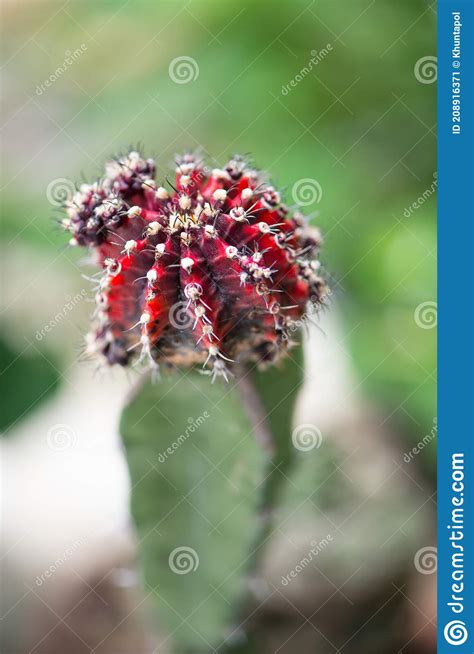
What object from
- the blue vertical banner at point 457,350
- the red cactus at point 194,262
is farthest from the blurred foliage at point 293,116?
the red cactus at point 194,262

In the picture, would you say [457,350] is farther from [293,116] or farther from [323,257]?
[293,116]

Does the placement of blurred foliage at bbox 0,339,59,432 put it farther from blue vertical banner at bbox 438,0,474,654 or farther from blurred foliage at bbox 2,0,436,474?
blue vertical banner at bbox 438,0,474,654

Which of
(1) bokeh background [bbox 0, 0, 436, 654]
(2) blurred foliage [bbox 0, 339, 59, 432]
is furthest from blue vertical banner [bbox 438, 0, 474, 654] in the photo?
(2) blurred foliage [bbox 0, 339, 59, 432]

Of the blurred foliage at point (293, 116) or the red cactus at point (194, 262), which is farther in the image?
the blurred foliage at point (293, 116)

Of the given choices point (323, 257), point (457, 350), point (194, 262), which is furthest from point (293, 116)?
point (194, 262)

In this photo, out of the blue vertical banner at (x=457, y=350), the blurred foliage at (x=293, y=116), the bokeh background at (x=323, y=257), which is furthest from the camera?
the blurred foliage at (x=293, y=116)

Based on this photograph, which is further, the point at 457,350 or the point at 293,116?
the point at 293,116

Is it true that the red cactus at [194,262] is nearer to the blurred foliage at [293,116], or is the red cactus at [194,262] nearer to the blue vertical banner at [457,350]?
the blue vertical banner at [457,350]

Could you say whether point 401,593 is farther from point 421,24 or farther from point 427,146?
point 421,24
